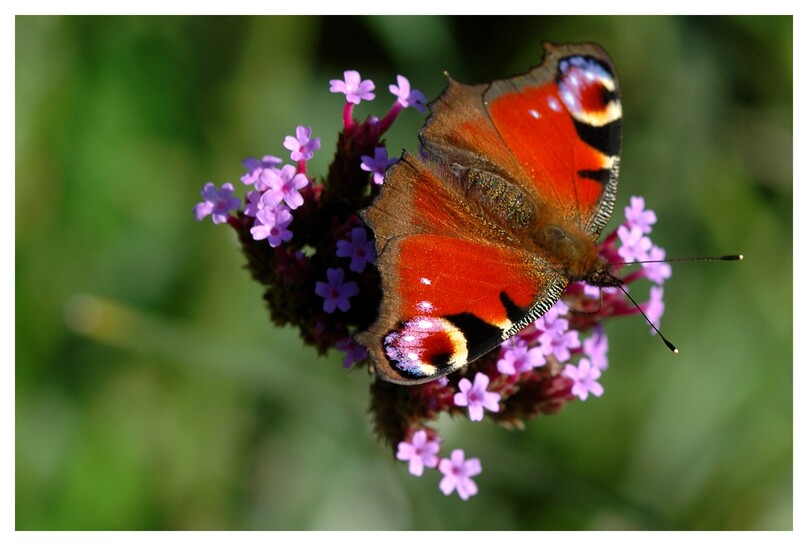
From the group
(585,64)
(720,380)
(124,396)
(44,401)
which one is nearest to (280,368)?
(124,396)

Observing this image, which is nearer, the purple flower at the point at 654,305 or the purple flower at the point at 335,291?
the purple flower at the point at 335,291

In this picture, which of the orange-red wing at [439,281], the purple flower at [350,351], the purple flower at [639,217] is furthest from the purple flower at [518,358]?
the purple flower at [639,217]

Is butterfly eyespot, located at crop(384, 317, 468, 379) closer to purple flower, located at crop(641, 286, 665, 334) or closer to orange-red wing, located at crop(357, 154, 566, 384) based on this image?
orange-red wing, located at crop(357, 154, 566, 384)

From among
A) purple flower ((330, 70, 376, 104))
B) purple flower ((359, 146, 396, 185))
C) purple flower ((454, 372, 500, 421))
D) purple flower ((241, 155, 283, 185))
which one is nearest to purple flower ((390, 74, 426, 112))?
purple flower ((330, 70, 376, 104))

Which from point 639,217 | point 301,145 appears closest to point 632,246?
point 639,217

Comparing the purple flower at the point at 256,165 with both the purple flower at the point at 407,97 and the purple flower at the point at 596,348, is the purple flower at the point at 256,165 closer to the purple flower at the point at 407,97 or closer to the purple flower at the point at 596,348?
the purple flower at the point at 407,97
